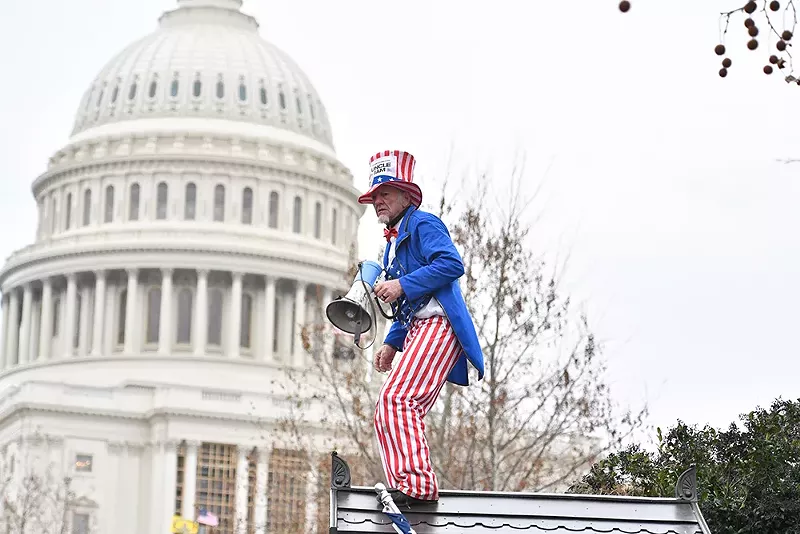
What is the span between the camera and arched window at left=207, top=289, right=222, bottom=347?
96938 mm

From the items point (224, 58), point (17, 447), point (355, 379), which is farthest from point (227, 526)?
point (355, 379)

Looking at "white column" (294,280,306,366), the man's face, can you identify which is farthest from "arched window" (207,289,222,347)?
the man's face

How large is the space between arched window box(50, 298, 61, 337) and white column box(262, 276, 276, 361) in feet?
36.6

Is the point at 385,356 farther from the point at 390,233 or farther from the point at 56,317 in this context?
the point at 56,317

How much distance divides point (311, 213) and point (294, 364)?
10849mm

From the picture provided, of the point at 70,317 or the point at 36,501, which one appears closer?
the point at 36,501

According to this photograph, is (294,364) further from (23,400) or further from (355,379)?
(355,379)

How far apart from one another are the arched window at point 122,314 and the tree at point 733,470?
82.7 meters

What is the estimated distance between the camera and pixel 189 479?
278 ft

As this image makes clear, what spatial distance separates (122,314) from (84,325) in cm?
205

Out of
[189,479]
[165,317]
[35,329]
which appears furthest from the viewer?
[35,329]

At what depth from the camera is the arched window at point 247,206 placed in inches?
3986

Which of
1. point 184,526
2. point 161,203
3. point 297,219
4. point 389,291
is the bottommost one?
point 389,291

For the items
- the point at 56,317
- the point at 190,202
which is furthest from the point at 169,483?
the point at 190,202
